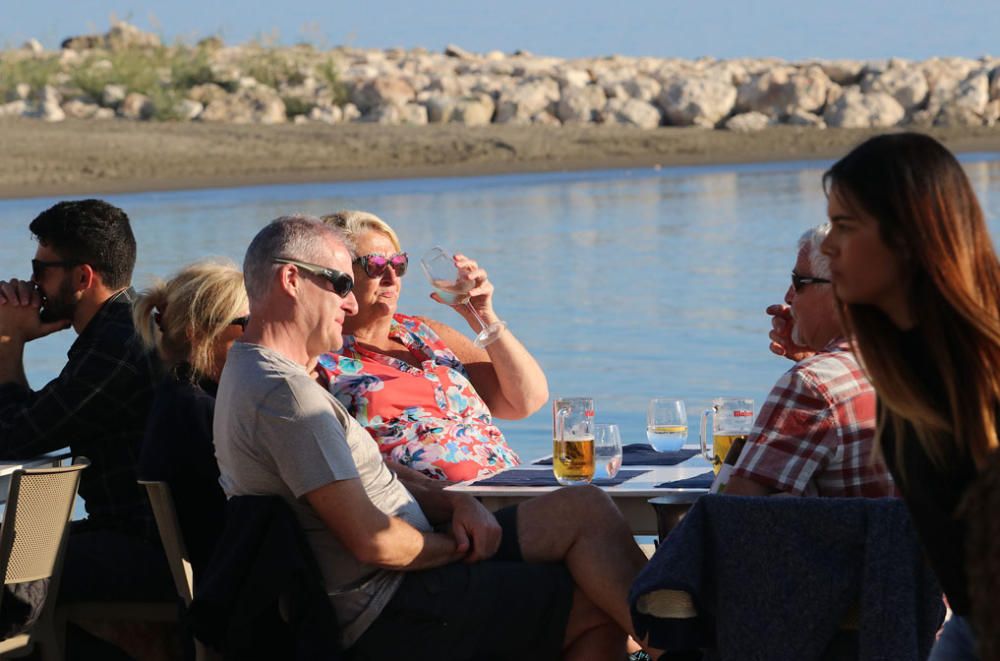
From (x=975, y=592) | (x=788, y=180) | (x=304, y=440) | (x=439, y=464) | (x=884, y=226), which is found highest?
(x=884, y=226)

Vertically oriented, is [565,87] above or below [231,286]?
below

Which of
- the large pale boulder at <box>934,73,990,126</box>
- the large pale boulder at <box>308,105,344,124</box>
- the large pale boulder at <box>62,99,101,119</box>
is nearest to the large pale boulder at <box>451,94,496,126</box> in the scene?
the large pale boulder at <box>308,105,344,124</box>

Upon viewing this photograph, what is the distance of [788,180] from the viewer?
2769 centimetres

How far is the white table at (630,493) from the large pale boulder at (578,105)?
31.3m

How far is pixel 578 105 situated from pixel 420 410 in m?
31.0

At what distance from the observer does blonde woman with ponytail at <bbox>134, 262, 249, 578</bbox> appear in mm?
3711

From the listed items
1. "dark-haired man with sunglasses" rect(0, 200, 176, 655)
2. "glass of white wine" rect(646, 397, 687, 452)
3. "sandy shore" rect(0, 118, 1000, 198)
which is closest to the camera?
"dark-haired man with sunglasses" rect(0, 200, 176, 655)

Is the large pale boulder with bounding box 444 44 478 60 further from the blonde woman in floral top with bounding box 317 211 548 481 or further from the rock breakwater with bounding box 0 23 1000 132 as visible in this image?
the blonde woman in floral top with bounding box 317 211 548 481

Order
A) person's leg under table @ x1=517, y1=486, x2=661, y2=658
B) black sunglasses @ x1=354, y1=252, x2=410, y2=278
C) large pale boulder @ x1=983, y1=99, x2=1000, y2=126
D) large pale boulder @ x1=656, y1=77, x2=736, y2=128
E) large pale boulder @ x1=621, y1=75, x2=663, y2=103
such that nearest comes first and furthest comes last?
1. person's leg under table @ x1=517, y1=486, x2=661, y2=658
2. black sunglasses @ x1=354, y1=252, x2=410, y2=278
3. large pale boulder @ x1=656, y1=77, x2=736, y2=128
4. large pale boulder @ x1=621, y1=75, x2=663, y2=103
5. large pale boulder @ x1=983, y1=99, x2=1000, y2=126

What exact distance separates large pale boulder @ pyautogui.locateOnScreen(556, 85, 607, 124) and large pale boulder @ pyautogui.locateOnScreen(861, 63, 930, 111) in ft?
21.7

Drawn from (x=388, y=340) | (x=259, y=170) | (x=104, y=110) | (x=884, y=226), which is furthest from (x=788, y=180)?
(x=884, y=226)

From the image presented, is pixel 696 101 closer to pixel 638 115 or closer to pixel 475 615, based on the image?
pixel 638 115

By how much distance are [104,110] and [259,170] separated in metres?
6.54

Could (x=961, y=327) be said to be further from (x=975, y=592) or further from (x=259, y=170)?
(x=259, y=170)
